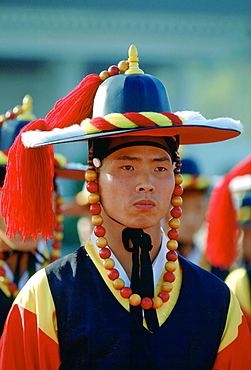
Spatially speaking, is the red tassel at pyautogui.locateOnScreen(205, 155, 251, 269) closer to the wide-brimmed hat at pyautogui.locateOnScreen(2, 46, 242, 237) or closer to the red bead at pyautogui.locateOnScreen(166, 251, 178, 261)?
the wide-brimmed hat at pyautogui.locateOnScreen(2, 46, 242, 237)

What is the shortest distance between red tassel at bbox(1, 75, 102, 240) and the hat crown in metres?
0.10

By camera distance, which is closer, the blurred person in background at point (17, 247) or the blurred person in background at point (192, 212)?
the blurred person in background at point (17, 247)

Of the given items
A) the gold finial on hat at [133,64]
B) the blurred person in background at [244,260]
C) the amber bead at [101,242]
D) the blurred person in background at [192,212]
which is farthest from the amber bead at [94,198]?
the blurred person in background at [192,212]

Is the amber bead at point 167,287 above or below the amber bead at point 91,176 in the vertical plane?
below

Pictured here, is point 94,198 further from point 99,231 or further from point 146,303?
point 146,303

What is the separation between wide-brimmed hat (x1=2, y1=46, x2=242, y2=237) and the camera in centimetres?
223

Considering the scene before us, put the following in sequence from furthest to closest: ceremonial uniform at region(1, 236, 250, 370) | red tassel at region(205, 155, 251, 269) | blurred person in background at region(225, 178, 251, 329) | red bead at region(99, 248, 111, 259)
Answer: red tassel at region(205, 155, 251, 269) < blurred person in background at region(225, 178, 251, 329) < red bead at region(99, 248, 111, 259) < ceremonial uniform at region(1, 236, 250, 370)

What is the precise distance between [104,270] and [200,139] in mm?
665

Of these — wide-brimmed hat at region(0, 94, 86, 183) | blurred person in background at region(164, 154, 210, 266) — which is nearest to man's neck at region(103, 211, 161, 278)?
wide-brimmed hat at region(0, 94, 86, 183)

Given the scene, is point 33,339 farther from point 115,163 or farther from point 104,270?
point 115,163

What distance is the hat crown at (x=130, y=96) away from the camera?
91.0 inches

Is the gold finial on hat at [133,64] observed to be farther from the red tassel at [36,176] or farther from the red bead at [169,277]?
the red bead at [169,277]

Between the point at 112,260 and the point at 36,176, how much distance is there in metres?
0.43

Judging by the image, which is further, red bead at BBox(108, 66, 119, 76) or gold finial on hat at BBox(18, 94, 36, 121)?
gold finial on hat at BBox(18, 94, 36, 121)
